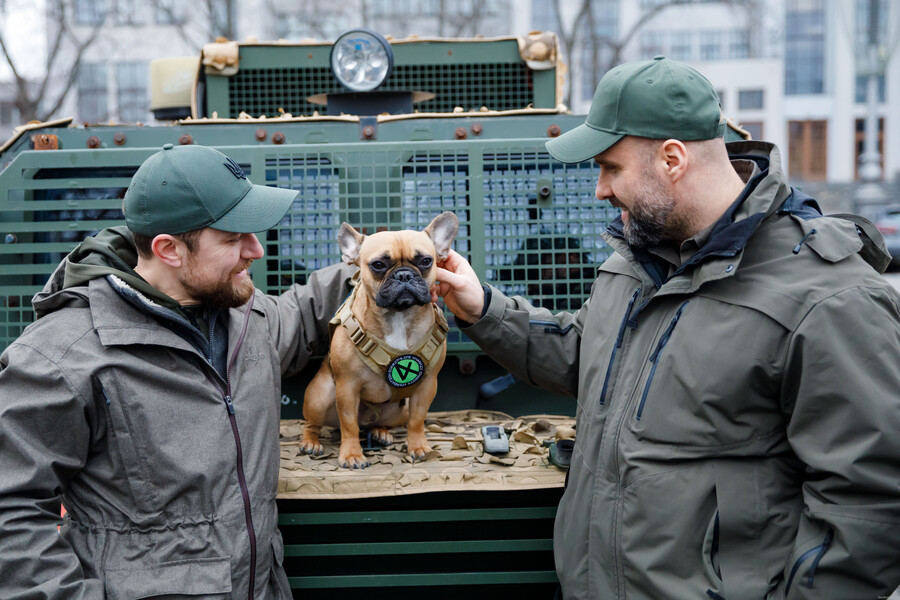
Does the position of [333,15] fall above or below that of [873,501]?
above

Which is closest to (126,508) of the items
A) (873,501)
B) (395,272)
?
(395,272)

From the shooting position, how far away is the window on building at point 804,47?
36844 millimetres

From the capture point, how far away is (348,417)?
2.99 metres

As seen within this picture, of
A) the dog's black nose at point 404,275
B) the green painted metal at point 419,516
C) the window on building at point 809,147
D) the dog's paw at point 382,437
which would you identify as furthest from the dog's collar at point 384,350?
the window on building at point 809,147

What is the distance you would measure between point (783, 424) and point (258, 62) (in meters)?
3.96

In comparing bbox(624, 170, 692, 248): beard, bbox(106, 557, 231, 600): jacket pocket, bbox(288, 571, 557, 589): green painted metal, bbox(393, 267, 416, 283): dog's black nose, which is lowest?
bbox(288, 571, 557, 589): green painted metal

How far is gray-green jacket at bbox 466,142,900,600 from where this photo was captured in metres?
1.91

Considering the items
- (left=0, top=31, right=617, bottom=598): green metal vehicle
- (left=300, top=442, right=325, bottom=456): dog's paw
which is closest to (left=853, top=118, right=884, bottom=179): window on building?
(left=0, top=31, right=617, bottom=598): green metal vehicle

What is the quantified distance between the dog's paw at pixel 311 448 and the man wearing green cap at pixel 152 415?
573 mm

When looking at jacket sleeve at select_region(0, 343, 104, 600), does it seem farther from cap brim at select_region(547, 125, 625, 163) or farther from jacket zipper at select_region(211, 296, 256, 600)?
cap brim at select_region(547, 125, 625, 163)

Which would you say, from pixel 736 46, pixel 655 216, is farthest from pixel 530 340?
pixel 736 46

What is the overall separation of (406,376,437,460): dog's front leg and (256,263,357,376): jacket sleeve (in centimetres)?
42

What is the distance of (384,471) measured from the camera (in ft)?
9.34

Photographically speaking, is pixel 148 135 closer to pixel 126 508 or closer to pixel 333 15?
pixel 126 508
